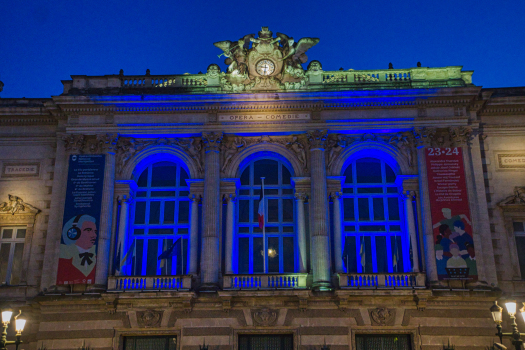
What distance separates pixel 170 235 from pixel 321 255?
7.13 metres

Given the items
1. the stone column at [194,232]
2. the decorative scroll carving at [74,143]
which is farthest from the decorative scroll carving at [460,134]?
the decorative scroll carving at [74,143]

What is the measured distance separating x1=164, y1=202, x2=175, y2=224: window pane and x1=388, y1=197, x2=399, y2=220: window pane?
10.2 metres

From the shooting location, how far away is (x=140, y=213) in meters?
27.7

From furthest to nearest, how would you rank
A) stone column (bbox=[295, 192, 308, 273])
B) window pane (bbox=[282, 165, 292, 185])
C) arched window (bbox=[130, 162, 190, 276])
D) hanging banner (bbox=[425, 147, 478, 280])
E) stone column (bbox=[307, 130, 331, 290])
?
window pane (bbox=[282, 165, 292, 185]), arched window (bbox=[130, 162, 190, 276]), stone column (bbox=[295, 192, 308, 273]), stone column (bbox=[307, 130, 331, 290]), hanging banner (bbox=[425, 147, 478, 280])

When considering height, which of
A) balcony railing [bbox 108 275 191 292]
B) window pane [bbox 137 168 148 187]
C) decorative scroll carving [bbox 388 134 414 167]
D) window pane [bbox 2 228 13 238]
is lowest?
balcony railing [bbox 108 275 191 292]

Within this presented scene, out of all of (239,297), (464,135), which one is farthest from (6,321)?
(464,135)

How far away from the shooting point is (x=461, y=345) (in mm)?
23641

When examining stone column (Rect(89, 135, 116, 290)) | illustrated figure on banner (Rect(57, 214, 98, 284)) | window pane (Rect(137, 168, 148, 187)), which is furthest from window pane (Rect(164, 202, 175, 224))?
illustrated figure on banner (Rect(57, 214, 98, 284))

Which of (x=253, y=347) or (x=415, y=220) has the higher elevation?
(x=415, y=220)

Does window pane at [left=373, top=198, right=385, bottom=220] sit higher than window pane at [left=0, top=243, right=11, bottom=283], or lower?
higher

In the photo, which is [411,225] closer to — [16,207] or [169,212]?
[169,212]

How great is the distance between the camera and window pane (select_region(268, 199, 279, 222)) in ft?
90.3

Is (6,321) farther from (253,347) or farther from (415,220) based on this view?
(415,220)

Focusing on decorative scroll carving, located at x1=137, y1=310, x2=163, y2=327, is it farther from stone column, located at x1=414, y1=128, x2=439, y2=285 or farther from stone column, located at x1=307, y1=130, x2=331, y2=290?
stone column, located at x1=414, y1=128, x2=439, y2=285
